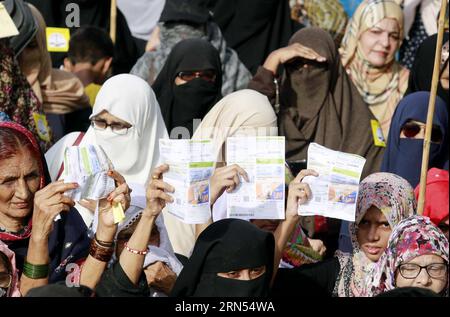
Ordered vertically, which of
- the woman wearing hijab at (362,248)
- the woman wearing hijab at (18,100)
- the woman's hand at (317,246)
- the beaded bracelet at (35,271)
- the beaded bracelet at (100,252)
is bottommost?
the woman's hand at (317,246)

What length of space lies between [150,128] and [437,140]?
1856 mm

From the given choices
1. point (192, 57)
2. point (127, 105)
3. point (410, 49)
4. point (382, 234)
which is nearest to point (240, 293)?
point (382, 234)

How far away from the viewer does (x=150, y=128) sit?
6082mm

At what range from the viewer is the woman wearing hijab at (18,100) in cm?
632

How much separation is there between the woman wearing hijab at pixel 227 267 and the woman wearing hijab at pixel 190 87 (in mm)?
1964

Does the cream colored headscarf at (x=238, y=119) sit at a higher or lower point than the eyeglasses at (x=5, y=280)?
higher

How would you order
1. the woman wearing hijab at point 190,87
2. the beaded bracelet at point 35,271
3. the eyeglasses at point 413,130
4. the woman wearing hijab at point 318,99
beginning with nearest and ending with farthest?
the beaded bracelet at point 35,271 → the woman wearing hijab at point 190,87 → the eyeglasses at point 413,130 → the woman wearing hijab at point 318,99

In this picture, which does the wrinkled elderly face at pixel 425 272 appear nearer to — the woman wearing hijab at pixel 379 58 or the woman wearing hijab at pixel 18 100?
the woman wearing hijab at pixel 18 100

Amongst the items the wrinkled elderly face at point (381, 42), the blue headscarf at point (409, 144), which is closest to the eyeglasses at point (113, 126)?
the blue headscarf at point (409, 144)

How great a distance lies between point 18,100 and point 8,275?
1.95 meters

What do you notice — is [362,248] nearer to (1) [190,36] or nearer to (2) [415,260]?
(2) [415,260]

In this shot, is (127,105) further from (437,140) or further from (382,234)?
(437,140)
